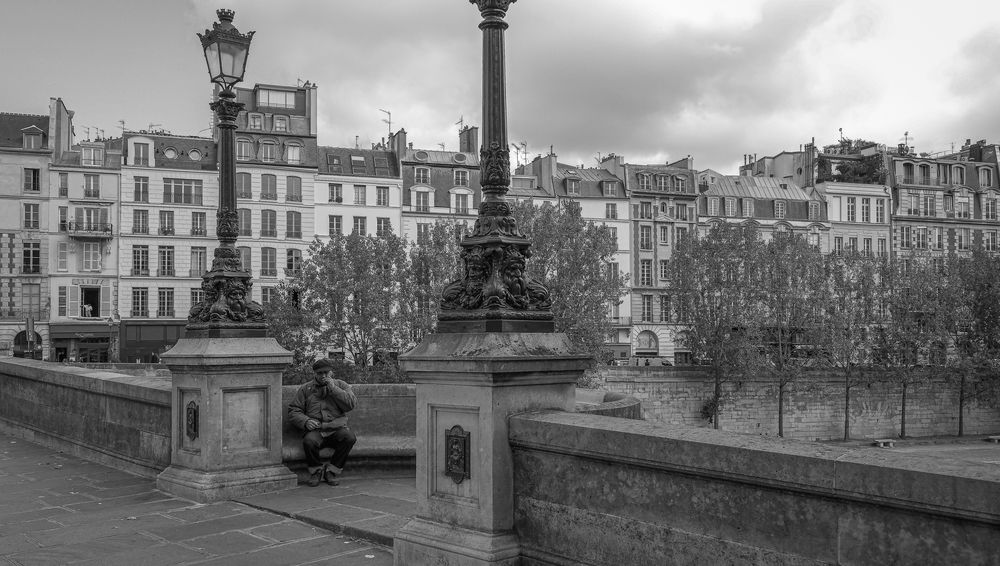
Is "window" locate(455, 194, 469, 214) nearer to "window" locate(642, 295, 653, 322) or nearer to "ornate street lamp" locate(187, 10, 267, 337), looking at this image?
"window" locate(642, 295, 653, 322)

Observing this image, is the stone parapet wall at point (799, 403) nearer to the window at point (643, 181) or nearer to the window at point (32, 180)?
the window at point (643, 181)

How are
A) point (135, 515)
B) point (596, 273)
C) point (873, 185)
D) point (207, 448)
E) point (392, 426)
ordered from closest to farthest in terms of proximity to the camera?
point (135, 515), point (207, 448), point (392, 426), point (596, 273), point (873, 185)

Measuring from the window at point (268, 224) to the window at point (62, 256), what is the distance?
40.6 feet

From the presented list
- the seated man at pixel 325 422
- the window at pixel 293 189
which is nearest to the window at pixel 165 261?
the window at pixel 293 189

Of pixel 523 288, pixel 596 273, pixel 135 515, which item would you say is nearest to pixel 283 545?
pixel 135 515

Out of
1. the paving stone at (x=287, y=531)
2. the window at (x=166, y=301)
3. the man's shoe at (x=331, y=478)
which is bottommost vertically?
the paving stone at (x=287, y=531)

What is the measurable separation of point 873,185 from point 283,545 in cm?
7518

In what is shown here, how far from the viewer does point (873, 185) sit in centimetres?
7431

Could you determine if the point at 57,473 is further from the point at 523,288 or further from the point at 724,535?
the point at 724,535

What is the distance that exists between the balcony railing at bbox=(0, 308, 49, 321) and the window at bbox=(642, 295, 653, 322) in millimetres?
41697

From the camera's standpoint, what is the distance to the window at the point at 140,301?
59.1m

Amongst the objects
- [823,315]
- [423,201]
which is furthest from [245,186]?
[823,315]

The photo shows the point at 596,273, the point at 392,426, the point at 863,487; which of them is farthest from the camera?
the point at 596,273

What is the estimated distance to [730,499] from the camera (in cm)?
443
